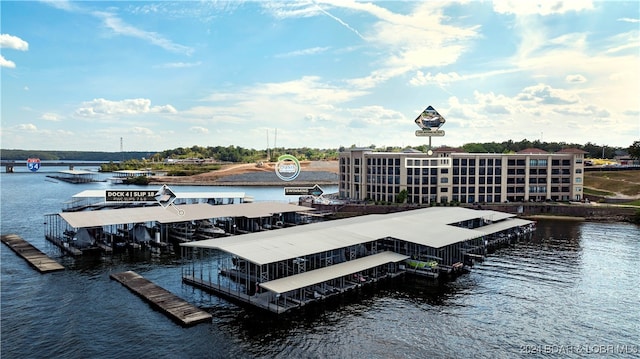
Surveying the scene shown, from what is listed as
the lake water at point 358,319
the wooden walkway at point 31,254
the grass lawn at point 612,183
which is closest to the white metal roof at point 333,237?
the lake water at point 358,319

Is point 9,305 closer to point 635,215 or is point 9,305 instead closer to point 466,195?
point 466,195

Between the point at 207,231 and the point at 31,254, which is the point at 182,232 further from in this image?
the point at 31,254

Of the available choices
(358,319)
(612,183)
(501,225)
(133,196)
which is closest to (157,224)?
(133,196)

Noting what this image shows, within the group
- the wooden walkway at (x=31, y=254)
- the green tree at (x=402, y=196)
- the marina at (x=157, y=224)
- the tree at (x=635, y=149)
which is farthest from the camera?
the tree at (x=635, y=149)

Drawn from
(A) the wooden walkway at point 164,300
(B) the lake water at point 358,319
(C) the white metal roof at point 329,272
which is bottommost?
(B) the lake water at point 358,319

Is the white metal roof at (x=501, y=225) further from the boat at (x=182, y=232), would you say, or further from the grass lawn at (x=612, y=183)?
the grass lawn at (x=612, y=183)
